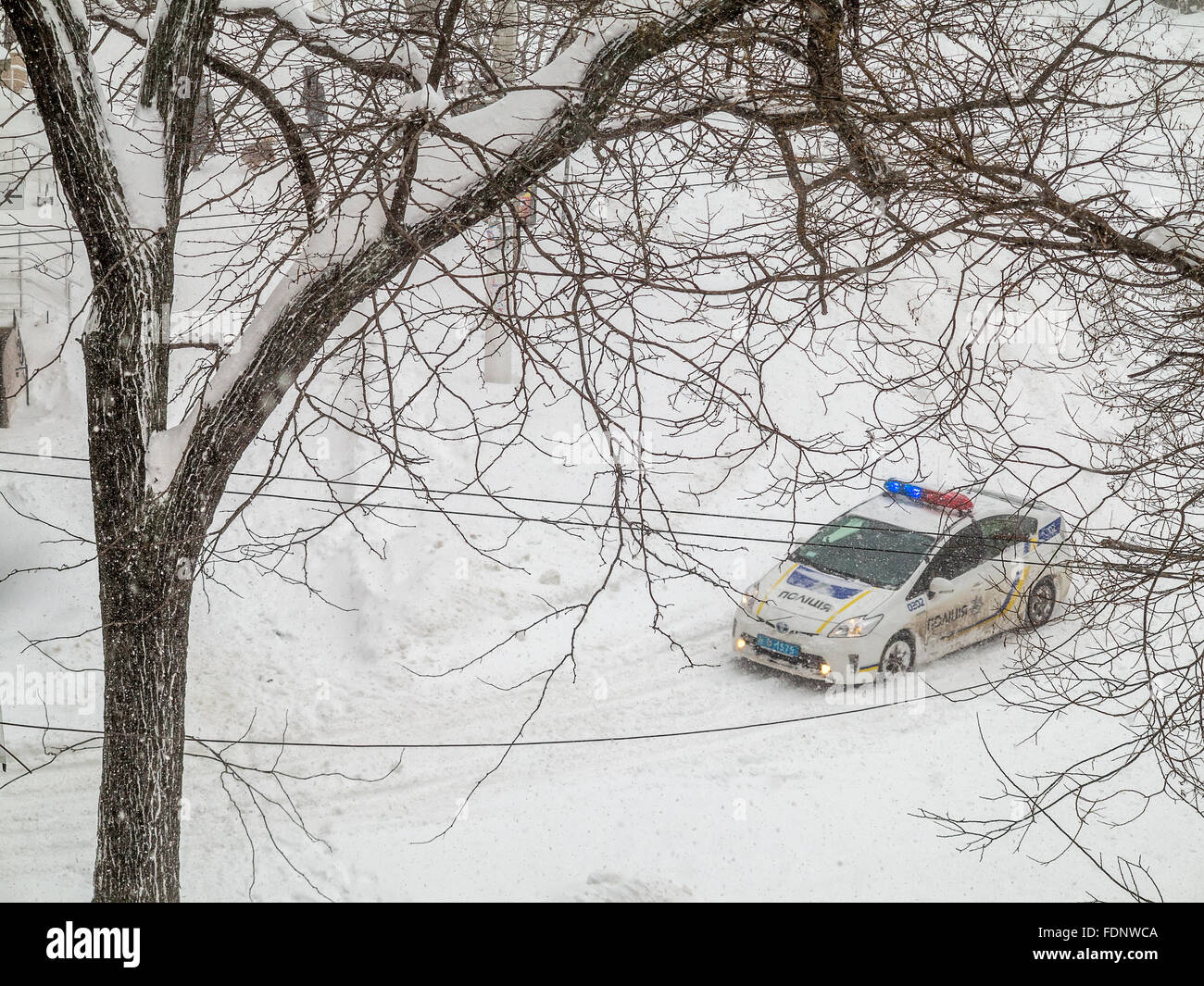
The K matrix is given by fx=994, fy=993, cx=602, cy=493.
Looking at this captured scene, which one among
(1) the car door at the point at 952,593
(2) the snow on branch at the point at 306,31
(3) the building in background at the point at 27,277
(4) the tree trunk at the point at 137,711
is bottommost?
(4) the tree trunk at the point at 137,711

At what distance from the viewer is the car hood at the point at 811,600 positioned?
30.1ft

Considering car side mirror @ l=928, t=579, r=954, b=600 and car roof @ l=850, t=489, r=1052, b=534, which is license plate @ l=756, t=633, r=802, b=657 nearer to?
car side mirror @ l=928, t=579, r=954, b=600

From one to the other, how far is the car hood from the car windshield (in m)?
0.15

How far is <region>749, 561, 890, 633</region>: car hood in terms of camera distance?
9.17 meters

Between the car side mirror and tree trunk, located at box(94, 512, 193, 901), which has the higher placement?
the car side mirror

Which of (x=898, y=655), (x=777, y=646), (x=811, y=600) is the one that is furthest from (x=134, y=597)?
(x=898, y=655)

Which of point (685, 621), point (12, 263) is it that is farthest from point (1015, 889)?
point (12, 263)

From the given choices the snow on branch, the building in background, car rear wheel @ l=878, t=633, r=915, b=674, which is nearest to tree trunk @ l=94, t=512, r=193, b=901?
the snow on branch

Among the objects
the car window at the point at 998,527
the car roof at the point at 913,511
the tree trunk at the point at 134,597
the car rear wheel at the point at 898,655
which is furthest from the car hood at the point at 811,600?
the tree trunk at the point at 134,597

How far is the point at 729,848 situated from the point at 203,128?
21.6 ft

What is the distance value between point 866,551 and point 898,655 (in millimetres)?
1065

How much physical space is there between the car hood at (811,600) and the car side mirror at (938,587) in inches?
19.9

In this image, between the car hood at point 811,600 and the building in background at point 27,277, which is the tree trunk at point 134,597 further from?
the building in background at point 27,277
